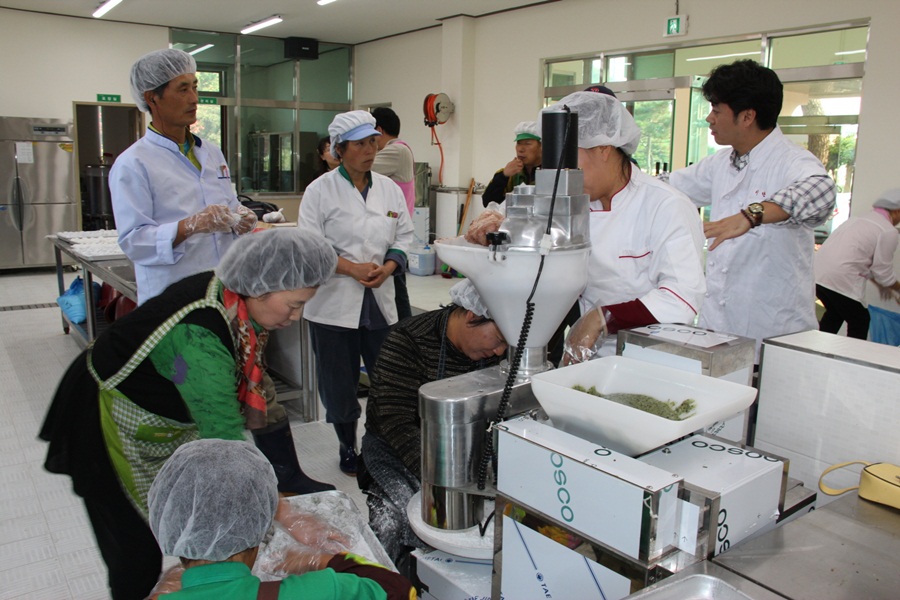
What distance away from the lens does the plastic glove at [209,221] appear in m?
2.14

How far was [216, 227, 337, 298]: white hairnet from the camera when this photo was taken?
150 cm

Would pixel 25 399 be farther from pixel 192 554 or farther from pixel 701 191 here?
pixel 701 191

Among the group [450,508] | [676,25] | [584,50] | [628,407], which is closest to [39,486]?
[450,508]

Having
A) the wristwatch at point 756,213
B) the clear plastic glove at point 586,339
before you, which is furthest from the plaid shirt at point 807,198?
the clear plastic glove at point 586,339

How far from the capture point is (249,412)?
1.58m

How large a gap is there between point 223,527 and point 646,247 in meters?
1.12

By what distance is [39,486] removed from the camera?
2844 mm

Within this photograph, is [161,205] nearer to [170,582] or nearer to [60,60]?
[170,582]

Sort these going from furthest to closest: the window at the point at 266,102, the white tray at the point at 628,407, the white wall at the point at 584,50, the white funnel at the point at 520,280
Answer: the window at the point at 266,102 < the white wall at the point at 584,50 < the white funnel at the point at 520,280 < the white tray at the point at 628,407

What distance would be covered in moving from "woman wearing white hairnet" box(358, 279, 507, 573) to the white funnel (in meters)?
0.42

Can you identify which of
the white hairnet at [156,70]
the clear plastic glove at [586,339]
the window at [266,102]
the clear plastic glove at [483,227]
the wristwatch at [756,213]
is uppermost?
the window at [266,102]

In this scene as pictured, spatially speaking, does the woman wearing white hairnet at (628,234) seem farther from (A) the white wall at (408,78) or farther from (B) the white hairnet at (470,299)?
(A) the white wall at (408,78)

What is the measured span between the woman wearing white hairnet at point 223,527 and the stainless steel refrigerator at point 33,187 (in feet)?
25.0

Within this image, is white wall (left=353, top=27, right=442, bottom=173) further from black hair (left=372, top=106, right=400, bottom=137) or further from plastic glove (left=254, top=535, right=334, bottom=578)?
plastic glove (left=254, top=535, right=334, bottom=578)
